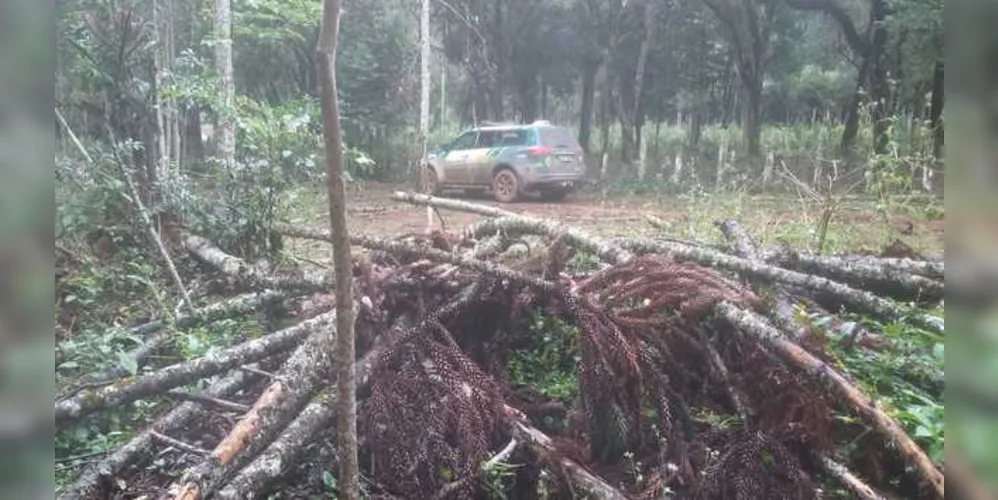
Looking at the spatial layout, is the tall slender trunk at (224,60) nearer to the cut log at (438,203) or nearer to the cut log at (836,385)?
the cut log at (438,203)

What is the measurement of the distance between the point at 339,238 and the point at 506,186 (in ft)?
45.8

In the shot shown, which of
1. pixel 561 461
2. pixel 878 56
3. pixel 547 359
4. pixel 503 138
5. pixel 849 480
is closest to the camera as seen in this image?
pixel 849 480

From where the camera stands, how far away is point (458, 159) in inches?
680

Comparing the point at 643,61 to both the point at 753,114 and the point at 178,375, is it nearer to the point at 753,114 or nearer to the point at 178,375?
the point at 753,114

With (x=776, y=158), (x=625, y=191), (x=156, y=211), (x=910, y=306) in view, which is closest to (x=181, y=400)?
(x=156, y=211)

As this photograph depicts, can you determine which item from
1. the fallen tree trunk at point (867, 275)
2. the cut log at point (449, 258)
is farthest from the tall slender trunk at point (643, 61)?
the cut log at point (449, 258)

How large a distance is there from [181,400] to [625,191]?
15401mm

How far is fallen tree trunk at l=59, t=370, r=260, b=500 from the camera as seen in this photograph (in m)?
2.80

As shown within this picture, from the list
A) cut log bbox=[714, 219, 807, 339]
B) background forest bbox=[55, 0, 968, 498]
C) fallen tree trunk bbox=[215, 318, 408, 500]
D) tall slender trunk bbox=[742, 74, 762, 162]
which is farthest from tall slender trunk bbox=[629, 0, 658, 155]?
fallen tree trunk bbox=[215, 318, 408, 500]

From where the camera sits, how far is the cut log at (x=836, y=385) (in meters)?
2.66

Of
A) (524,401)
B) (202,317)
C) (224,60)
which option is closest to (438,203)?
(202,317)

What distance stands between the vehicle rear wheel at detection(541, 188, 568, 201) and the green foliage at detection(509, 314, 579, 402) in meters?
11.6

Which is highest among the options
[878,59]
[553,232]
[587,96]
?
[878,59]

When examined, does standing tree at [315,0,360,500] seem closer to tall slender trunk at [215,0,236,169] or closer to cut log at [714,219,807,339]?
cut log at [714,219,807,339]
